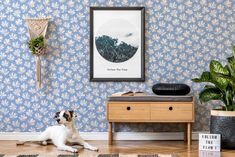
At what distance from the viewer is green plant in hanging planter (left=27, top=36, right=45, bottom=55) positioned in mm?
5438

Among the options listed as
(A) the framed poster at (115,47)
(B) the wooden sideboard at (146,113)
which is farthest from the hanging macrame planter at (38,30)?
(B) the wooden sideboard at (146,113)

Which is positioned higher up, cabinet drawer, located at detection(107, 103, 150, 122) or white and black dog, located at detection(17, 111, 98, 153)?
cabinet drawer, located at detection(107, 103, 150, 122)

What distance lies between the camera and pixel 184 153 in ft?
15.1

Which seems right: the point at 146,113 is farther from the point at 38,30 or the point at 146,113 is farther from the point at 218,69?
the point at 38,30

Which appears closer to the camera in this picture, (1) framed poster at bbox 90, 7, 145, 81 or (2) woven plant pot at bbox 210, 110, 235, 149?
(2) woven plant pot at bbox 210, 110, 235, 149

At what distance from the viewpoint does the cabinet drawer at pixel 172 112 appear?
516 centimetres

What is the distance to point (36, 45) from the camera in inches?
215

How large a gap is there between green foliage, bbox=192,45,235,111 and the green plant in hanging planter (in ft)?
6.09

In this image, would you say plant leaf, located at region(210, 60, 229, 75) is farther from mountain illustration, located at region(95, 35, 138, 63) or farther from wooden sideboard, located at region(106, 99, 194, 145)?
mountain illustration, located at region(95, 35, 138, 63)

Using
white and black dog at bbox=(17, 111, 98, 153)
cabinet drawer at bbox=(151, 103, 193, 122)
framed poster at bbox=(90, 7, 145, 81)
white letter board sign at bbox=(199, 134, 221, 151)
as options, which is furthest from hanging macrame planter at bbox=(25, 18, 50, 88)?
white letter board sign at bbox=(199, 134, 221, 151)

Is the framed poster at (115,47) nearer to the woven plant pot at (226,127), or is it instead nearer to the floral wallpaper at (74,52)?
the floral wallpaper at (74,52)

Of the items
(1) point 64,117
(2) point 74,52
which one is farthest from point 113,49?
(1) point 64,117

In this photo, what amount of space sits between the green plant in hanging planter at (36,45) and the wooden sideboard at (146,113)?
1036mm

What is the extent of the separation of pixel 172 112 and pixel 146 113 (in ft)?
0.93
